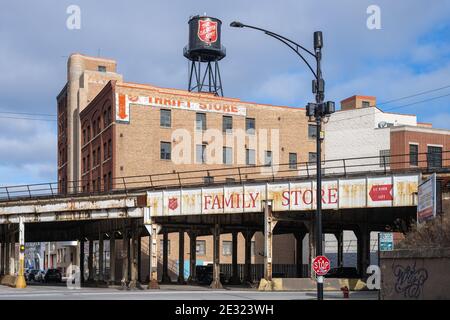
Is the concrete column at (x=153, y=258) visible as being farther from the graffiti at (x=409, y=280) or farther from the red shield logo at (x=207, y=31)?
the red shield logo at (x=207, y=31)

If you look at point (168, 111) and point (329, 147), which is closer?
point (168, 111)

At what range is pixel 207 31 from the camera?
260ft

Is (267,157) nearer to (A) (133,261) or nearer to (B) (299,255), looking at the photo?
(B) (299,255)

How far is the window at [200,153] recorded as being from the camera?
242 feet

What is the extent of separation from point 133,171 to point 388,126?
1240 inches

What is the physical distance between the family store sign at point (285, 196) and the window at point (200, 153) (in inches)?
1124

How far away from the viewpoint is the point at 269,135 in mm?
78125

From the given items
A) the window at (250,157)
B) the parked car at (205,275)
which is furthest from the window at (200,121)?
the parked car at (205,275)

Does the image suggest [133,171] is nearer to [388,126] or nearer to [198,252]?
[198,252]

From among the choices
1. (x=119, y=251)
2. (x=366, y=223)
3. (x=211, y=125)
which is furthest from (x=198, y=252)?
(x=366, y=223)

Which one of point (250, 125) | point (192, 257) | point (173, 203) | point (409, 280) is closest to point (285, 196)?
point (173, 203)

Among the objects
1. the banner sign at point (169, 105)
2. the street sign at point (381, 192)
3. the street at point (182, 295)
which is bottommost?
the street at point (182, 295)

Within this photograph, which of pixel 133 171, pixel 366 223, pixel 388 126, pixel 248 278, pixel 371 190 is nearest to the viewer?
pixel 371 190

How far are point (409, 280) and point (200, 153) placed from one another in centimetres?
5161
